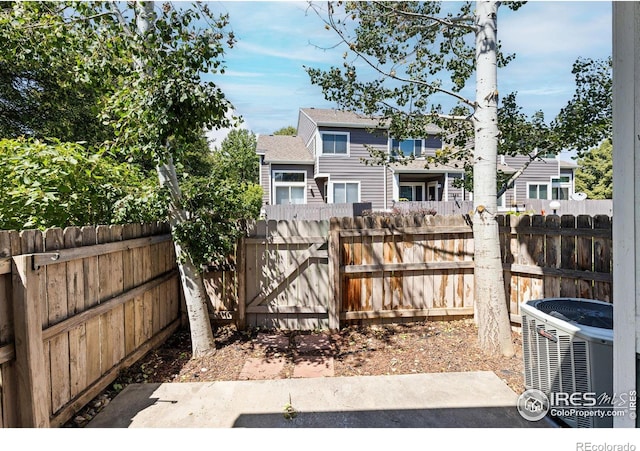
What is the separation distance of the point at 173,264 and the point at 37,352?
2.29m

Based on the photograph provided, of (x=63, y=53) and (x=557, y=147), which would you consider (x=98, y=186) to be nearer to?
(x=63, y=53)

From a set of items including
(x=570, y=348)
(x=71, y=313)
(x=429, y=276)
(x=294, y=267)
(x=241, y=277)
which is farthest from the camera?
(x=429, y=276)

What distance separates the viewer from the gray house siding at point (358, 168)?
16453mm

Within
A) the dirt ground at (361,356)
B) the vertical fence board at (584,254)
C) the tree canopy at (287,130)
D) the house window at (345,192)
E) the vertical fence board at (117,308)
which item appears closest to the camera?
the vertical fence board at (117,308)

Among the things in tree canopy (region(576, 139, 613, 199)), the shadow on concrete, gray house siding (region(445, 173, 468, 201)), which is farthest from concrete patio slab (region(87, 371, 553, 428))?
tree canopy (region(576, 139, 613, 199))

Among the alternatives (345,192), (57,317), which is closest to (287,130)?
(345,192)

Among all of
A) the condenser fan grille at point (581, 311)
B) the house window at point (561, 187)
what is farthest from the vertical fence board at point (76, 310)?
the house window at point (561, 187)

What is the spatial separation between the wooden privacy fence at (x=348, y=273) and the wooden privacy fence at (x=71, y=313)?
3.42 feet

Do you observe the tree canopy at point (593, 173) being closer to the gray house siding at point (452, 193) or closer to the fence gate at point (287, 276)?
the gray house siding at point (452, 193)

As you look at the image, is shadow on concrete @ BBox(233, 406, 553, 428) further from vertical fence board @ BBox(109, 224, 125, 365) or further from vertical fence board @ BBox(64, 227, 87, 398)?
vertical fence board @ BBox(109, 224, 125, 365)

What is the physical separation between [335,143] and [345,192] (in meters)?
2.53

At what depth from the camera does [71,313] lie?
2.52 m

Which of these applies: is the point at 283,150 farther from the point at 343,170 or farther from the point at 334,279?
the point at 334,279
